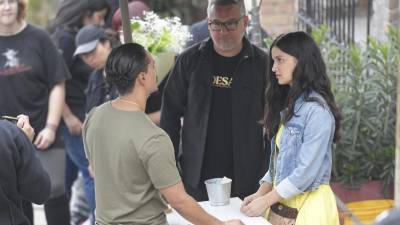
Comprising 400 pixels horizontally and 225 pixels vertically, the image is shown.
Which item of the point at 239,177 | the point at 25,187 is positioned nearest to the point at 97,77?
the point at 239,177

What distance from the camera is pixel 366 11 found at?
6188 millimetres

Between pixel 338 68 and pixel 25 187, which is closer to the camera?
pixel 25 187

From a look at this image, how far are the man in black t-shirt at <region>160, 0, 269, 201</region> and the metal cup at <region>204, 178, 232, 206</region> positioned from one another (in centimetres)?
49

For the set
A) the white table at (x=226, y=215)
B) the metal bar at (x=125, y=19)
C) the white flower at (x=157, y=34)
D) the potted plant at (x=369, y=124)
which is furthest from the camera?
the potted plant at (x=369, y=124)

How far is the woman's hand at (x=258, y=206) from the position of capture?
293 cm

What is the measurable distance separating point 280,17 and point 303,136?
4.00 m

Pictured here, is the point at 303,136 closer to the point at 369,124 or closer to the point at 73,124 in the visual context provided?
the point at 369,124

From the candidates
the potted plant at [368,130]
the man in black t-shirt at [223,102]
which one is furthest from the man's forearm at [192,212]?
the potted plant at [368,130]

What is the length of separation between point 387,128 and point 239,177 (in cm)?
158

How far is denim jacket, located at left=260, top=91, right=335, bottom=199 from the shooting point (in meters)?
2.76

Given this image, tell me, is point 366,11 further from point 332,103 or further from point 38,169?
point 38,169

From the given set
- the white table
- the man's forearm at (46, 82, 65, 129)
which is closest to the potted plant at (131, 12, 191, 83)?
the man's forearm at (46, 82, 65, 129)

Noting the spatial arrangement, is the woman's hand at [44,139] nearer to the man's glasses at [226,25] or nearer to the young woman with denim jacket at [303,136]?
the man's glasses at [226,25]

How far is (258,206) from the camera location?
9.63 feet
